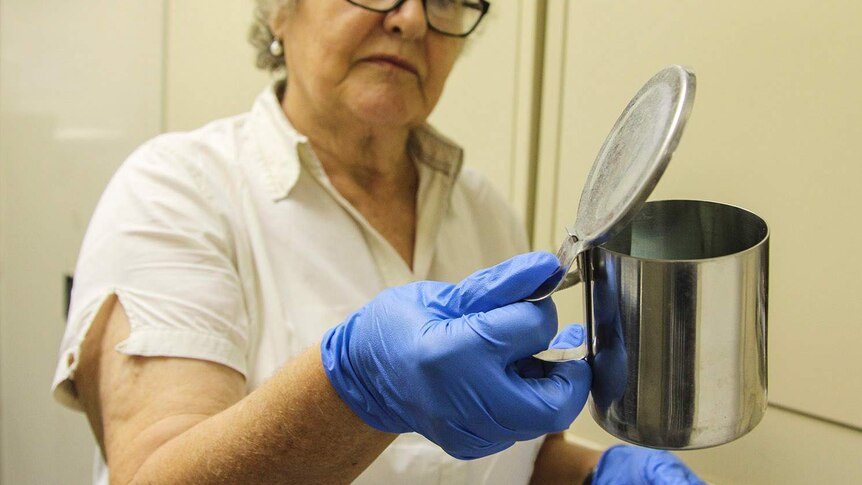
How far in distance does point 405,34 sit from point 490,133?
0.46m

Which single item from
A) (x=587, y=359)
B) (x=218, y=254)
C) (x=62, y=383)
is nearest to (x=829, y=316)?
(x=587, y=359)

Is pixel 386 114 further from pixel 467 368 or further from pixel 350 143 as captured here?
pixel 467 368

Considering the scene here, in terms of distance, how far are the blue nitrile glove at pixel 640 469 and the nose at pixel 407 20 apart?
599 millimetres

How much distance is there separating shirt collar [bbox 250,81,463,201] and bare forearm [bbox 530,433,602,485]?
0.40m

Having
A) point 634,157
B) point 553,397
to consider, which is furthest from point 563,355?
point 634,157

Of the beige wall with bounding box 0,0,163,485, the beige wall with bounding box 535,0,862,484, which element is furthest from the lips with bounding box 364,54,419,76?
the beige wall with bounding box 0,0,163,485

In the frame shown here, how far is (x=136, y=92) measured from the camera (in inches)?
68.1

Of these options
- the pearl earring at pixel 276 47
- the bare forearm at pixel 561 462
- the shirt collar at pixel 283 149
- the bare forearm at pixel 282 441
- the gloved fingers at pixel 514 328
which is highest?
the pearl earring at pixel 276 47

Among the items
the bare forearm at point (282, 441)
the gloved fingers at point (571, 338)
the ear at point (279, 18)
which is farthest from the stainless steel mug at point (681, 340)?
the ear at point (279, 18)

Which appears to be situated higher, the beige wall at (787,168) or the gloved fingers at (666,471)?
the beige wall at (787,168)

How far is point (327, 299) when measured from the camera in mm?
938

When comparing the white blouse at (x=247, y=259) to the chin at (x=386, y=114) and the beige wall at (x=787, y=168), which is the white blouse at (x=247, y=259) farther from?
the beige wall at (x=787, y=168)

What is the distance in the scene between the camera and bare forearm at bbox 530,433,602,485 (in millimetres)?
1046

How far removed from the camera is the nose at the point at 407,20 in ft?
3.06
